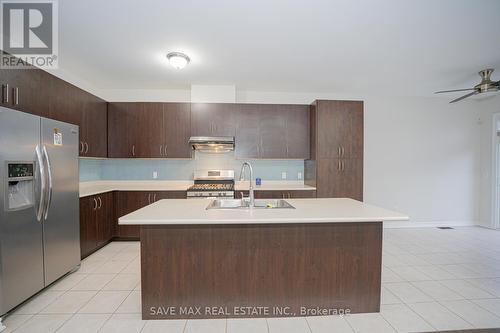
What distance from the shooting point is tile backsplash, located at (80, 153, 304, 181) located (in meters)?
4.06

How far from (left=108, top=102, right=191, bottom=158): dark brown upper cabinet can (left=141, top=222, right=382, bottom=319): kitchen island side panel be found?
7.38 feet

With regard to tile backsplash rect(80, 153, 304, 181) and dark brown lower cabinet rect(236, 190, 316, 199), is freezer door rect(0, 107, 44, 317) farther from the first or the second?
dark brown lower cabinet rect(236, 190, 316, 199)

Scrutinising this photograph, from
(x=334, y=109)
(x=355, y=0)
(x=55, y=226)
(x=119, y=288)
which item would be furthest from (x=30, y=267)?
(x=334, y=109)

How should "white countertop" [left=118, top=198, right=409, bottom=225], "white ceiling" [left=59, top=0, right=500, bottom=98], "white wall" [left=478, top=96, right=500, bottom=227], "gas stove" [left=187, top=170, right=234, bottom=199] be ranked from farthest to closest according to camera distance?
1. "white wall" [left=478, top=96, right=500, bottom=227]
2. "gas stove" [left=187, top=170, right=234, bottom=199]
3. "white ceiling" [left=59, top=0, right=500, bottom=98]
4. "white countertop" [left=118, top=198, right=409, bottom=225]

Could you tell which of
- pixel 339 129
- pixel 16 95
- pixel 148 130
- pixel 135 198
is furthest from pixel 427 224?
pixel 16 95

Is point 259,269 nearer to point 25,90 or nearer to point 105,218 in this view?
point 105,218

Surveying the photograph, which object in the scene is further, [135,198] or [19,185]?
[135,198]

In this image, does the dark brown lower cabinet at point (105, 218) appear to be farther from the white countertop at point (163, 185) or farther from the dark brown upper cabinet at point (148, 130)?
the dark brown upper cabinet at point (148, 130)

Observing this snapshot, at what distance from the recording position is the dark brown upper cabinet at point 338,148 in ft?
11.8

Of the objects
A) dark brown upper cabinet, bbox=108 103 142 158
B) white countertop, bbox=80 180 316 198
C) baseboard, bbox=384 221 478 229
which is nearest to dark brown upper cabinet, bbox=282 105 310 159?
white countertop, bbox=80 180 316 198

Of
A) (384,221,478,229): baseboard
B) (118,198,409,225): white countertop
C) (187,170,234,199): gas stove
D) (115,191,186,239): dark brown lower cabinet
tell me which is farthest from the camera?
(384,221,478,229): baseboard

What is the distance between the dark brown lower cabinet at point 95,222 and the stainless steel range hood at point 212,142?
60.0 inches

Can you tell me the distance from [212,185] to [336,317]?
2.43m

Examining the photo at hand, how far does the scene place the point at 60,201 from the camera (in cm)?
235
